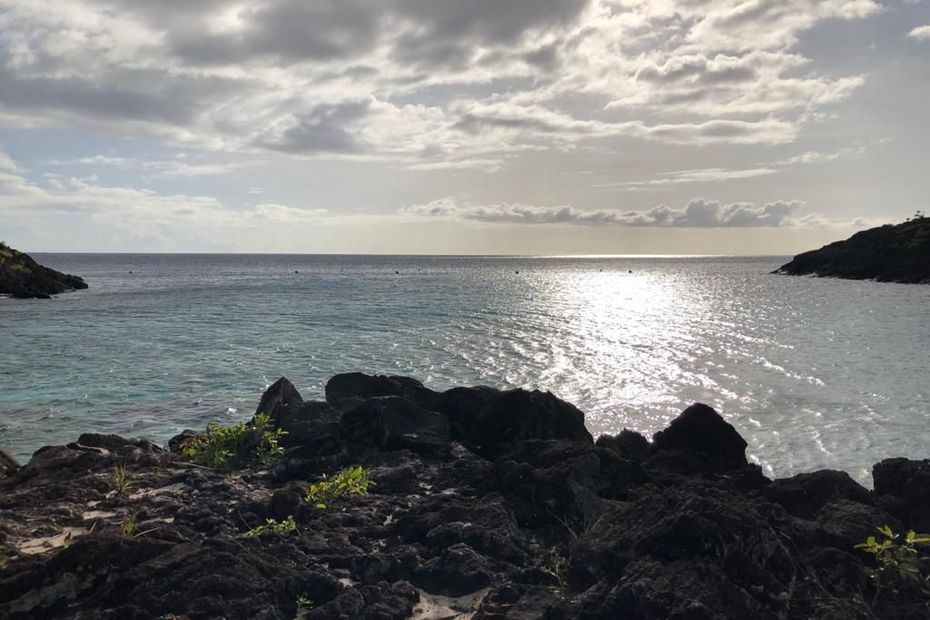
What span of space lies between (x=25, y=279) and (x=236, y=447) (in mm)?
87499

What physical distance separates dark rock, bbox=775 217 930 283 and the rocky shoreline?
110180 mm

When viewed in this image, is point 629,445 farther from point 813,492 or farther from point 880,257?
point 880,257

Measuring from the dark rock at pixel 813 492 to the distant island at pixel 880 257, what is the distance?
108792 millimetres

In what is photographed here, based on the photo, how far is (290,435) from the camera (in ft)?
50.9

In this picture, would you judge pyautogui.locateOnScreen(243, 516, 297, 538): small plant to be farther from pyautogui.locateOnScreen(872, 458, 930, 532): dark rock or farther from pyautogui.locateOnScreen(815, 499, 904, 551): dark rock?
pyautogui.locateOnScreen(872, 458, 930, 532): dark rock

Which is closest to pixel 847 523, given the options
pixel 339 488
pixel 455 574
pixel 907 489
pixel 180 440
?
pixel 907 489

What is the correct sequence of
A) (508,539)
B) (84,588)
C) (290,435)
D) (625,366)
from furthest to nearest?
1. (625,366)
2. (290,435)
3. (508,539)
4. (84,588)

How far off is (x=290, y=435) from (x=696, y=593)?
10.8 m

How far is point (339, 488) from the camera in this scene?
462 inches

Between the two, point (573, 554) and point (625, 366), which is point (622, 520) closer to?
point (573, 554)

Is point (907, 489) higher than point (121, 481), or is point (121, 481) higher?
point (907, 489)

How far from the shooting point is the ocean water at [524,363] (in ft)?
75.1

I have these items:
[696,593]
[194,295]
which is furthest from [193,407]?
[194,295]

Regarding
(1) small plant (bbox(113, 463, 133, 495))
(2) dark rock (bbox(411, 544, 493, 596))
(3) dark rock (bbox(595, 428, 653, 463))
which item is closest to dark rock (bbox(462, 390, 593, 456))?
(3) dark rock (bbox(595, 428, 653, 463))
